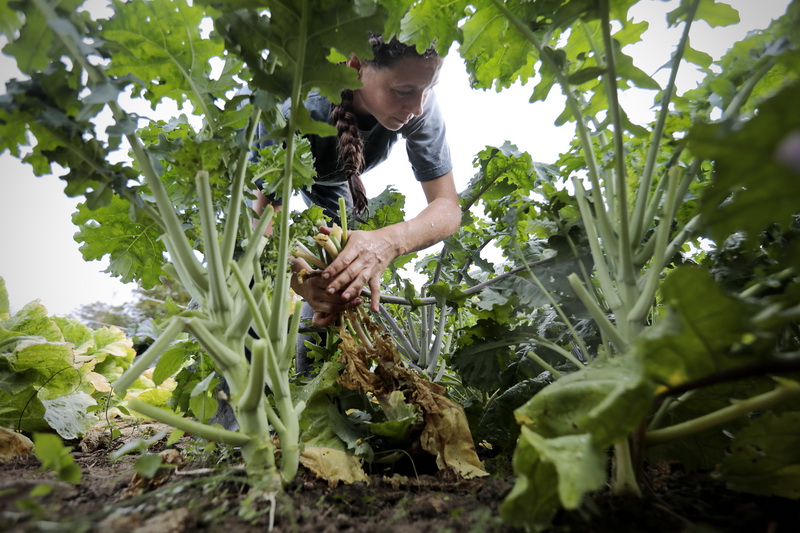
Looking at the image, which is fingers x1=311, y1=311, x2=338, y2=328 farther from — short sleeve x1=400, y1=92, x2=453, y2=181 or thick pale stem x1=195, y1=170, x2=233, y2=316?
short sleeve x1=400, y1=92, x2=453, y2=181

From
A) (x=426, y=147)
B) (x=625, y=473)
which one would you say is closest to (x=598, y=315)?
(x=625, y=473)

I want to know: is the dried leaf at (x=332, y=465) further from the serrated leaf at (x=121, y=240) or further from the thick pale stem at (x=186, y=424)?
the serrated leaf at (x=121, y=240)

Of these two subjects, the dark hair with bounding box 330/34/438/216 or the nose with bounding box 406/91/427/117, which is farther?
the nose with bounding box 406/91/427/117

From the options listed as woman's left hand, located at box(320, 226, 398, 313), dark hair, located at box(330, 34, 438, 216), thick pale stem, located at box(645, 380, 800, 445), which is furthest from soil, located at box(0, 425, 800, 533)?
dark hair, located at box(330, 34, 438, 216)

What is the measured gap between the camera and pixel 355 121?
2025 millimetres

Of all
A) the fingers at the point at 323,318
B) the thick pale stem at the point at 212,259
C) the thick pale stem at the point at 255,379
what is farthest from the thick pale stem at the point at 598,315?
the fingers at the point at 323,318

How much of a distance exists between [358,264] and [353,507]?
2.40 feet

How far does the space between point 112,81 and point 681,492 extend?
54.1 inches

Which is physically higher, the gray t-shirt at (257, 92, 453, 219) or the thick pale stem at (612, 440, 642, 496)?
the gray t-shirt at (257, 92, 453, 219)

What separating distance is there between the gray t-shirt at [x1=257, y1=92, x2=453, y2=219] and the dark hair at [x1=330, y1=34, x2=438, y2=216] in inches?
8.8

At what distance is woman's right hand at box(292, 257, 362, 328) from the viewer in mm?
1306

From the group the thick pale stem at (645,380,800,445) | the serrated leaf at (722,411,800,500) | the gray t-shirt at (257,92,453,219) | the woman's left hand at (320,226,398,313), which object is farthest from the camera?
the gray t-shirt at (257,92,453,219)

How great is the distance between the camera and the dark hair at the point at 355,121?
1.73m

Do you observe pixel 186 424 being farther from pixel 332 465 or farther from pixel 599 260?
pixel 599 260
